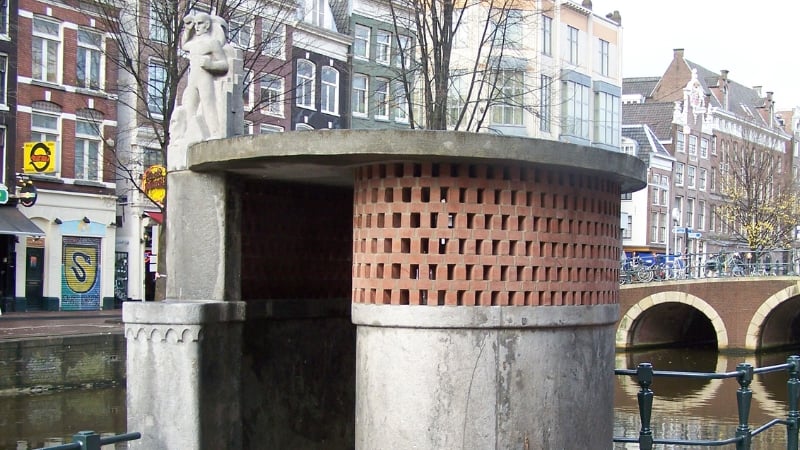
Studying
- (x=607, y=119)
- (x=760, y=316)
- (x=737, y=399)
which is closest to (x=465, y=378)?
(x=737, y=399)

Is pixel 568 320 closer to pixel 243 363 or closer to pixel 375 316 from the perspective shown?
pixel 375 316

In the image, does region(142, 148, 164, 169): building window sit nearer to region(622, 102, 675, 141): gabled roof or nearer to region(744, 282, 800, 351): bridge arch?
region(744, 282, 800, 351): bridge arch

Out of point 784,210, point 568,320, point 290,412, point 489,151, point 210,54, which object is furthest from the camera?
point 784,210

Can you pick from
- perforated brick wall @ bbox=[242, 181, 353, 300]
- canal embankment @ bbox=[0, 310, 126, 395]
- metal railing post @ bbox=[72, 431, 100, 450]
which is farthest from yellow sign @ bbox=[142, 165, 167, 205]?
metal railing post @ bbox=[72, 431, 100, 450]

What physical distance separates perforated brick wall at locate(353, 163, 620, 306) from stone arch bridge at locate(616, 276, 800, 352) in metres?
32.4

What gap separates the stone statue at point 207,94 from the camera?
6582 mm

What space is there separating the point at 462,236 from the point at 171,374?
1.89 m

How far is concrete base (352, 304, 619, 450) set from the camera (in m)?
5.84

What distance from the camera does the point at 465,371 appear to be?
584 cm

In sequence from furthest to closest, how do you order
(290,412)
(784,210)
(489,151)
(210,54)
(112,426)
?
(784,210) → (112,426) → (290,412) → (210,54) → (489,151)

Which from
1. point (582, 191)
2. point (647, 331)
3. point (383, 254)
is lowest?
point (647, 331)

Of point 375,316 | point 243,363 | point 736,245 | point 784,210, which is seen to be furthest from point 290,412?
point 736,245

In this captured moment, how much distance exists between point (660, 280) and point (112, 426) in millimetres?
26151

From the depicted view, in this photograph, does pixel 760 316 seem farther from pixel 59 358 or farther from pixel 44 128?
pixel 59 358
